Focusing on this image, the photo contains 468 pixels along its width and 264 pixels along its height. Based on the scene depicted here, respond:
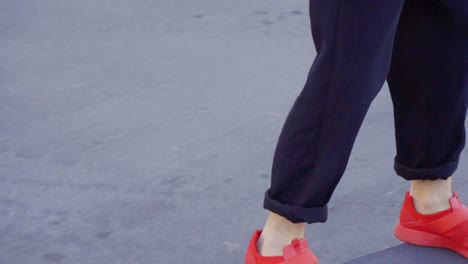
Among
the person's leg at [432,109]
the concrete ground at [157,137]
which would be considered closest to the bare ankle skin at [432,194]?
the person's leg at [432,109]

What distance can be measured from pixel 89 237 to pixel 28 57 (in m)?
1.78

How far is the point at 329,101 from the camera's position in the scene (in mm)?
1850

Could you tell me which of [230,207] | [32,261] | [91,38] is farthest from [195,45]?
[32,261]

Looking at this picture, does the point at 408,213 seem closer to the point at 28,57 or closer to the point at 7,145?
the point at 7,145

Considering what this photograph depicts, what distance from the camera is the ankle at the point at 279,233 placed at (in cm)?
200

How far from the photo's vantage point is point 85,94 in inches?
144

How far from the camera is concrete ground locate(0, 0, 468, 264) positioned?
253cm

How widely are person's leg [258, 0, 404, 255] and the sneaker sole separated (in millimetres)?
446

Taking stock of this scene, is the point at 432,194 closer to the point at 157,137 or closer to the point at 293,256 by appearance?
the point at 293,256

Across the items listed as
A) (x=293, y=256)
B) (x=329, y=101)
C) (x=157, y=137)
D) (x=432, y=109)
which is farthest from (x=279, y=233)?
(x=157, y=137)

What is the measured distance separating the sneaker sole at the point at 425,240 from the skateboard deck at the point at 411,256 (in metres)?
0.01

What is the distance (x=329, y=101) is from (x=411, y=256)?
59 cm

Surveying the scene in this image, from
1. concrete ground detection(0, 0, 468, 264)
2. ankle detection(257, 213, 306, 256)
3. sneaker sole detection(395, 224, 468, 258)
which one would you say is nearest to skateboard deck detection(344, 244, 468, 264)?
sneaker sole detection(395, 224, 468, 258)

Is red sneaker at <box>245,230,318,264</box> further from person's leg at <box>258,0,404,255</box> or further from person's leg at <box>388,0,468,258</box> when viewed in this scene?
person's leg at <box>388,0,468,258</box>
